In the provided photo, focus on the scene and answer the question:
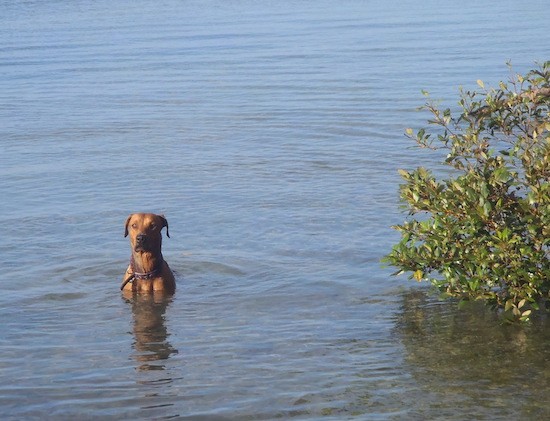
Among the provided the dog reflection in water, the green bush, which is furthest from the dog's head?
the green bush

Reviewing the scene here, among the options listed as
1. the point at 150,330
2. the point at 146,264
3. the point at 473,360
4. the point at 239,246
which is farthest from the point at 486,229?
the point at 239,246

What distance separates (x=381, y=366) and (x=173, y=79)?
705 inches

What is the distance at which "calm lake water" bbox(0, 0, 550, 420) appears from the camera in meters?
7.70

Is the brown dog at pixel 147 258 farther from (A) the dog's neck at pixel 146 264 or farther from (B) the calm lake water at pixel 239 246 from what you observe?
(B) the calm lake water at pixel 239 246

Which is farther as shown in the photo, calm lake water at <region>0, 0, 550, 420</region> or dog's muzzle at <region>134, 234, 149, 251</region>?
dog's muzzle at <region>134, 234, 149, 251</region>

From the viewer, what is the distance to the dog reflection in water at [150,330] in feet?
28.0

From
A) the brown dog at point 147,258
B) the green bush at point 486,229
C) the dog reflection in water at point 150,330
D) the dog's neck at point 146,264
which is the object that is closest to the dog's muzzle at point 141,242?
the brown dog at point 147,258

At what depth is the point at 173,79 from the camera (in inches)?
992

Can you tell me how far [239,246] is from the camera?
474 inches

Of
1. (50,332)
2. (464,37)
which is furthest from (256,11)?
(50,332)

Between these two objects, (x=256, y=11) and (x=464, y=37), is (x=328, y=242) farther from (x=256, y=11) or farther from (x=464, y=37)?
(x=256, y=11)

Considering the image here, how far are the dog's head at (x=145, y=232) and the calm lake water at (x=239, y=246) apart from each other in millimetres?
565

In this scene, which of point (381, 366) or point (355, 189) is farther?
point (355, 189)

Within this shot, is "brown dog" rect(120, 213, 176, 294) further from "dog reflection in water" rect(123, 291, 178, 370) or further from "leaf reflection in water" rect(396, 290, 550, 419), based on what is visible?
"leaf reflection in water" rect(396, 290, 550, 419)
